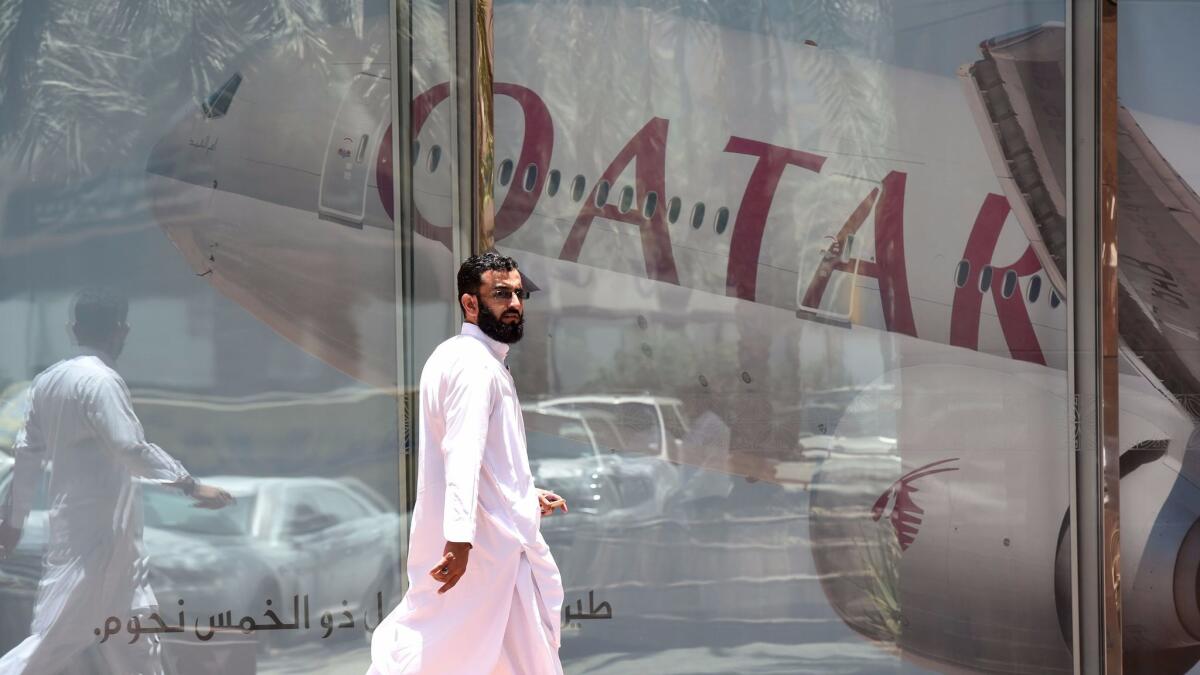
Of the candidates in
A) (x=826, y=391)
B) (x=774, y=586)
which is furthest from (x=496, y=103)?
(x=774, y=586)

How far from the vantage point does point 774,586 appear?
521 centimetres

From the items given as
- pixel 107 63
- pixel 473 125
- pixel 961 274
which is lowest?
pixel 961 274

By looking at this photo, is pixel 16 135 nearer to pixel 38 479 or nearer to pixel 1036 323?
pixel 38 479

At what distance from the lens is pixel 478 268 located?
4.05 meters

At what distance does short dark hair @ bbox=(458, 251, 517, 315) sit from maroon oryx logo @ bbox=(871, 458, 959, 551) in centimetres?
190

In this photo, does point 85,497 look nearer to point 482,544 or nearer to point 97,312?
point 97,312

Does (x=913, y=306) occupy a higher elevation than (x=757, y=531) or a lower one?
higher

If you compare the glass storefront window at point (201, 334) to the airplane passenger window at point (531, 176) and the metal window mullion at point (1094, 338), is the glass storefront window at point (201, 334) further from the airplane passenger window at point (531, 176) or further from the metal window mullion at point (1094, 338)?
the metal window mullion at point (1094, 338)

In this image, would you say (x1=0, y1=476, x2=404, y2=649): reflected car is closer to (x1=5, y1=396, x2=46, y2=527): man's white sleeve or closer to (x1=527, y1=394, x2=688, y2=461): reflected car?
(x1=5, y1=396, x2=46, y2=527): man's white sleeve

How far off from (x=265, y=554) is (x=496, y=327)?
169cm

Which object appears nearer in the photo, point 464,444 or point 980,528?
point 464,444

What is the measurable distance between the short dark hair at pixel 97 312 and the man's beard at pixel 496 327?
1745 mm

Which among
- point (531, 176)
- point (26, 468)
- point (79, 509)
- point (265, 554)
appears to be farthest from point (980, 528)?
point (26, 468)

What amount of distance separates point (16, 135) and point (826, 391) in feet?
10.3
